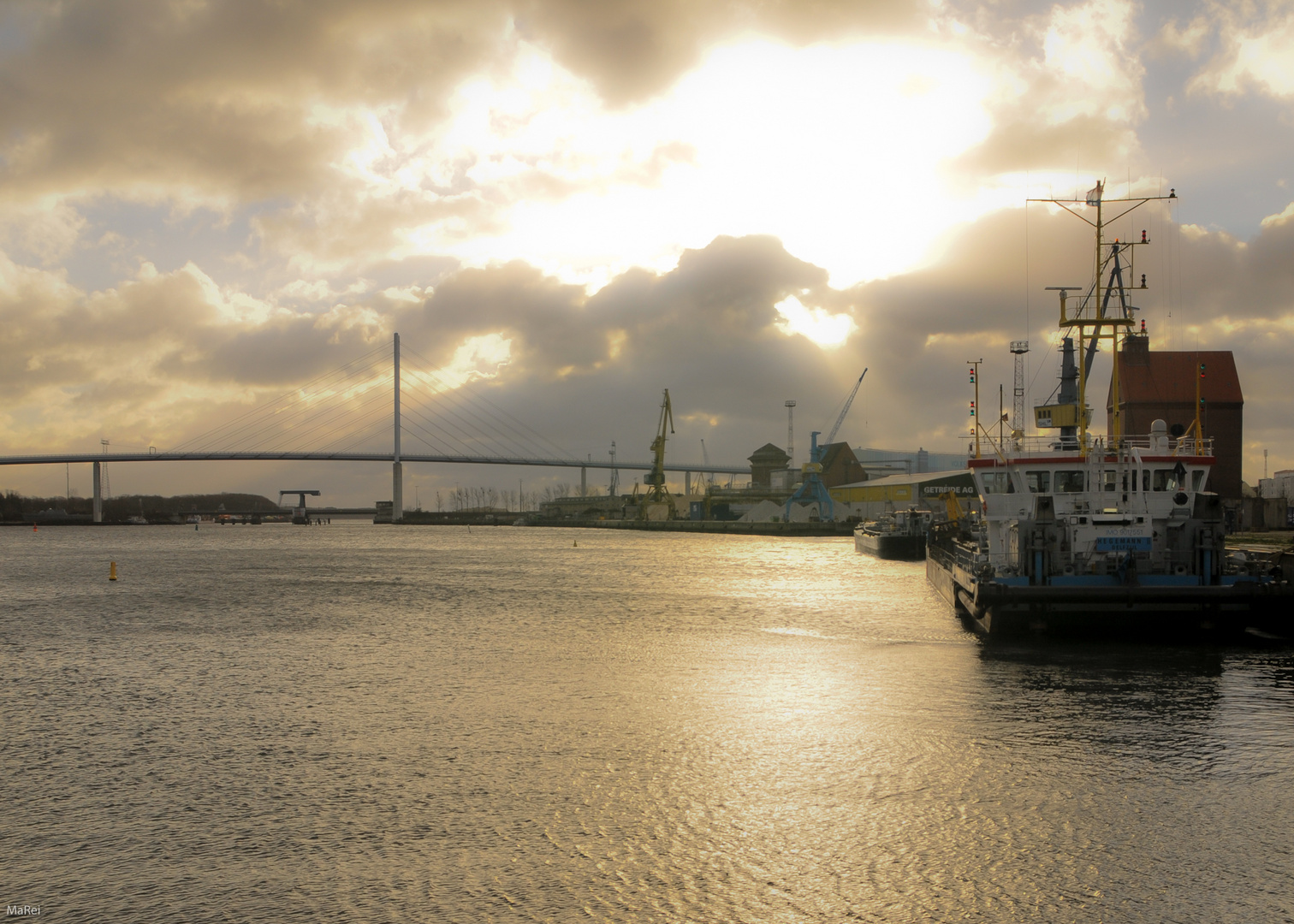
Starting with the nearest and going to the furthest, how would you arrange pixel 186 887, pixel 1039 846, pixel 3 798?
1. pixel 186 887
2. pixel 1039 846
3. pixel 3 798

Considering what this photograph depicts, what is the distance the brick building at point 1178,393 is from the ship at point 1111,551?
62116 millimetres

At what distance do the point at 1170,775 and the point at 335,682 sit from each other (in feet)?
52.0

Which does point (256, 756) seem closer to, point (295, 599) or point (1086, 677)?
point (1086, 677)

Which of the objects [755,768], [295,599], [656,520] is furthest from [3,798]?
[656,520]

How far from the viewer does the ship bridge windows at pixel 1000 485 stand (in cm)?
2741

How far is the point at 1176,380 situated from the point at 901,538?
3534cm

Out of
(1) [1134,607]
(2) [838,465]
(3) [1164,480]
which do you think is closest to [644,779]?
(1) [1134,607]

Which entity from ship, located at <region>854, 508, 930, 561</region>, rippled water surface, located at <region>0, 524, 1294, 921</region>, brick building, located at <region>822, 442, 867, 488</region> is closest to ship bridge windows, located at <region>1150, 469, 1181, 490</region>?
rippled water surface, located at <region>0, 524, 1294, 921</region>

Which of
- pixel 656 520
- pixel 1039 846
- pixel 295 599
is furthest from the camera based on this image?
pixel 656 520

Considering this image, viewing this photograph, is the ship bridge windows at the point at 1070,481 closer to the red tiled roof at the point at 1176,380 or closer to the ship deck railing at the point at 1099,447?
the ship deck railing at the point at 1099,447

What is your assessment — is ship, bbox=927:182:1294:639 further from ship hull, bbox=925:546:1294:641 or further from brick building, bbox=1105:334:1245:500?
brick building, bbox=1105:334:1245:500

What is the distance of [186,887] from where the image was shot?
9.15m

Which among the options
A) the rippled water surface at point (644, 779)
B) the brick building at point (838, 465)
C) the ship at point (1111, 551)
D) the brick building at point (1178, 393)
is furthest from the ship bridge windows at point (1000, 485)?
the brick building at point (838, 465)

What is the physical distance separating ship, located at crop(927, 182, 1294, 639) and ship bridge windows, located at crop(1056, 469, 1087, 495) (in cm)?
2
